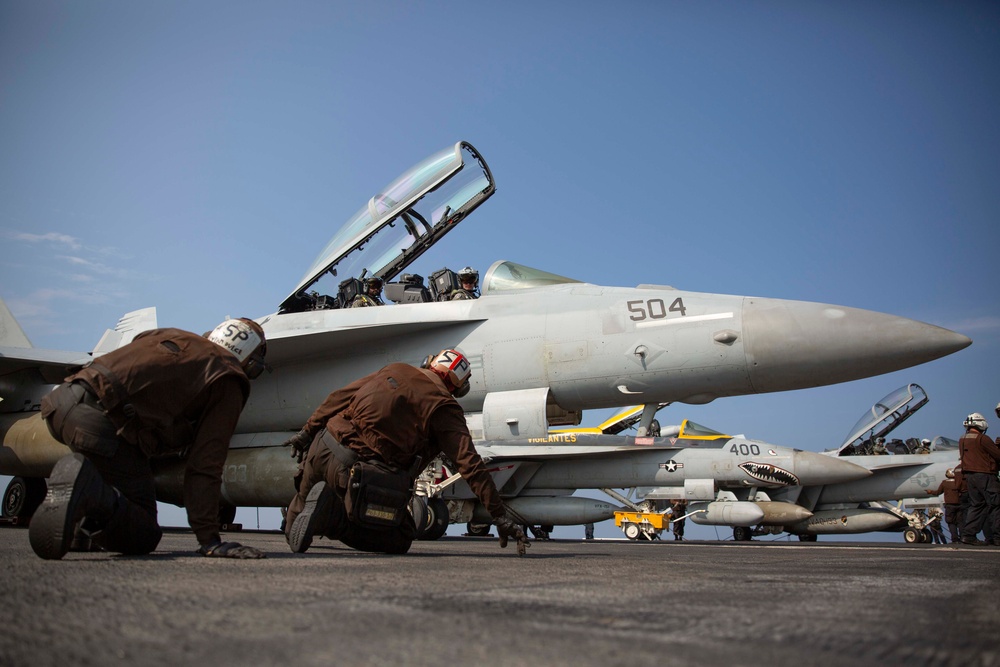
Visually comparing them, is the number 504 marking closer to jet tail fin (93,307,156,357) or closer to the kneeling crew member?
the kneeling crew member

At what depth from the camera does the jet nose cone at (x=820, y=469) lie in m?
14.0

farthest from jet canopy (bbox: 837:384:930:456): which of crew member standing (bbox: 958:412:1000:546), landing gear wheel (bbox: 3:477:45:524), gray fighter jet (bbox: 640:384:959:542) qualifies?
landing gear wheel (bbox: 3:477:45:524)

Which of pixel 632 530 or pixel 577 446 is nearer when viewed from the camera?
pixel 577 446

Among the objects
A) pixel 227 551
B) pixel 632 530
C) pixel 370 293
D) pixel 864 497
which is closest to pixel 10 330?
pixel 370 293

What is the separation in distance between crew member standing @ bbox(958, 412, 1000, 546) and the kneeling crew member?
7955 mm

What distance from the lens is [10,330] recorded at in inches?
505

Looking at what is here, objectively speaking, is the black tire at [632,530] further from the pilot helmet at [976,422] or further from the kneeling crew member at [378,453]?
Result: the kneeling crew member at [378,453]

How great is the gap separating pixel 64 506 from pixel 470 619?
2.35 meters

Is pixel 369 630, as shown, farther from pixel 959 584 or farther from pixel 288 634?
pixel 959 584

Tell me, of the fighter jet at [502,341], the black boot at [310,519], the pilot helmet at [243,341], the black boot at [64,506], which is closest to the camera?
the black boot at [64,506]

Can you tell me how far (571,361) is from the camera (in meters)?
7.70

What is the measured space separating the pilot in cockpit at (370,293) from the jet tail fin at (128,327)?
4.54m

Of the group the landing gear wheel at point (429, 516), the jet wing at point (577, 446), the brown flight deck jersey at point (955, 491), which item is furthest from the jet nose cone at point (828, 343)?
the jet wing at point (577, 446)

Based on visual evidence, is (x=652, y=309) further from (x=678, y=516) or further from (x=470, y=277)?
(x=678, y=516)
